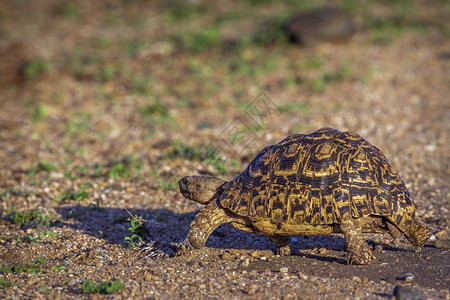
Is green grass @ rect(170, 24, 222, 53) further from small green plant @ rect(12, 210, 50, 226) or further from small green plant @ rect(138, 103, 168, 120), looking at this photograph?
small green plant @ rect(12, 210, 50, 226)

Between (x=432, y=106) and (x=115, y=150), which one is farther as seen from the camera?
(x=432, y=106)

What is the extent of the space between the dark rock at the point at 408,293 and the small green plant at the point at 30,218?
337 centimetres

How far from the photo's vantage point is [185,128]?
9.41 m

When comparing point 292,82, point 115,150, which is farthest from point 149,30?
point 115,150

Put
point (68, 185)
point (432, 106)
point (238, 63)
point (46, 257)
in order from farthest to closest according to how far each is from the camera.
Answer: point (238, 63), point (432, 106), point (68, 185), point (46, 257)

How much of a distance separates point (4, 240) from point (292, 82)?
6733 mm

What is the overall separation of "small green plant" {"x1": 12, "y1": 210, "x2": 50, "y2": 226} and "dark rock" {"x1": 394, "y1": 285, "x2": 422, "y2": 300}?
3366 mm

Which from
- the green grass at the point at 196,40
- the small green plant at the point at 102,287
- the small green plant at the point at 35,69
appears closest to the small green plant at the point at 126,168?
the small green plant at the point at 102,287

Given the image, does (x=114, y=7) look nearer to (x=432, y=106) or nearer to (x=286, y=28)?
(x=286, y=28)

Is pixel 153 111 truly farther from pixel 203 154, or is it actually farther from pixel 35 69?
pixel 35 69

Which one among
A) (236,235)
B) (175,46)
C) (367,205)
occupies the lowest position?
(236,235)

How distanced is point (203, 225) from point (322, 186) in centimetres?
102

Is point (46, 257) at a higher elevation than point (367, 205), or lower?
lower

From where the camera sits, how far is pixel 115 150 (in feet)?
28.4
